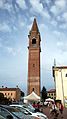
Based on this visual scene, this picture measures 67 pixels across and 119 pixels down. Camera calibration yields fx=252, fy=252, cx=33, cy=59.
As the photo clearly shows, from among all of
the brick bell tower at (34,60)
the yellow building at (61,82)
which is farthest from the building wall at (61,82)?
the brick bell tower at (34,60)

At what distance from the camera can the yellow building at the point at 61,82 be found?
4784 centimetres

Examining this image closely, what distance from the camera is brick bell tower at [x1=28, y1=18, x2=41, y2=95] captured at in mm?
66875

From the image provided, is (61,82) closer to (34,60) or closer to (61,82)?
(61,82)

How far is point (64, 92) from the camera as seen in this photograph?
4806 centimetres

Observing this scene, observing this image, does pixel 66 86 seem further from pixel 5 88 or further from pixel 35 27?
pixel 5 88

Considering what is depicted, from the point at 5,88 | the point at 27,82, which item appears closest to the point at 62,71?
the point at 27,82

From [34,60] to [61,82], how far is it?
23.2 metres

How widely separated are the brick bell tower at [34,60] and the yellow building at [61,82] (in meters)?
16.8

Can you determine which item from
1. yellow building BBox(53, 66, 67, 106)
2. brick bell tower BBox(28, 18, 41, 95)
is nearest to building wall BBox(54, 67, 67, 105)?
yellow building BBox(53, 66, 67, 106)

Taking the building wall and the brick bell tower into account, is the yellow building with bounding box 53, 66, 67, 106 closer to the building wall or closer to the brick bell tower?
the building wall

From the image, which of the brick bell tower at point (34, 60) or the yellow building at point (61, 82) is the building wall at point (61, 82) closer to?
the yellow building at point (61, 82)

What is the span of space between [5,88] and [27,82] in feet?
243

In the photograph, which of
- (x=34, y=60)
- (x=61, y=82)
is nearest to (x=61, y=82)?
(x=61, y=82)

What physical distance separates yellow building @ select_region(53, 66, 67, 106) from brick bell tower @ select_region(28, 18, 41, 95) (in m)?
16.8
